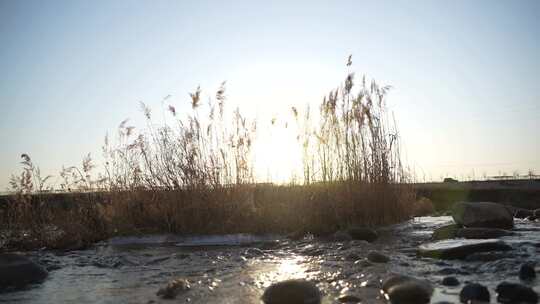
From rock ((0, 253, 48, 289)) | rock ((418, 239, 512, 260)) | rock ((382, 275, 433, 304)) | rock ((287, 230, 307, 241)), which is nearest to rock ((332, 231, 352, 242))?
rock ((287, 230, 307, 241))

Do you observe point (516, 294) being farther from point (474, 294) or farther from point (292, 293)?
point (292, 293)

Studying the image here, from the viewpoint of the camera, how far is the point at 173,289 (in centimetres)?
284

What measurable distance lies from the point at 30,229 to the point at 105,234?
46.9 inches

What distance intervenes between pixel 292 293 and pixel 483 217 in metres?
4.26

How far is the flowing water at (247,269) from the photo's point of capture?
9.36ft

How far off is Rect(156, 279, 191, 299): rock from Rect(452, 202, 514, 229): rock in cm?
426

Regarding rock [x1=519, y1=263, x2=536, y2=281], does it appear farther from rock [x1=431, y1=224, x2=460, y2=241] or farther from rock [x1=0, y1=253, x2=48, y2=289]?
rock [x1=0, y1=253, x2=48, y2=289]

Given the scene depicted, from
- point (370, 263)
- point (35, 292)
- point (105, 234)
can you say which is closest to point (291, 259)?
point (370, 263)

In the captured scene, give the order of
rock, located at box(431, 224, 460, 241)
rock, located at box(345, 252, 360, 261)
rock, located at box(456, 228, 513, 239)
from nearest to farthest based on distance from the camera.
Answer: rock, located at box(345, 252, 360, 261) < rock, located at box(456, 228, 513, 239) < rock, located at box(431, 224, 460, 241)

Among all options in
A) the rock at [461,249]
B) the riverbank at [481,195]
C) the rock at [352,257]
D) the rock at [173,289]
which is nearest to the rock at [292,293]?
the rock at [173,289]

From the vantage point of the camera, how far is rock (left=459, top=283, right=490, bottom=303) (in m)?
2.37

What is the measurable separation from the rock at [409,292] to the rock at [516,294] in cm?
38

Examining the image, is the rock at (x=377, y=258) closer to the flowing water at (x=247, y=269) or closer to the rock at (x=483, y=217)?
the flowing water at (x=247, y=269)

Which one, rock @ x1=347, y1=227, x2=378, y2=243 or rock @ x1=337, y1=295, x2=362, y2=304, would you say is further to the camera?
rock @ x1=347, y1=227, x2=378, y2=243
